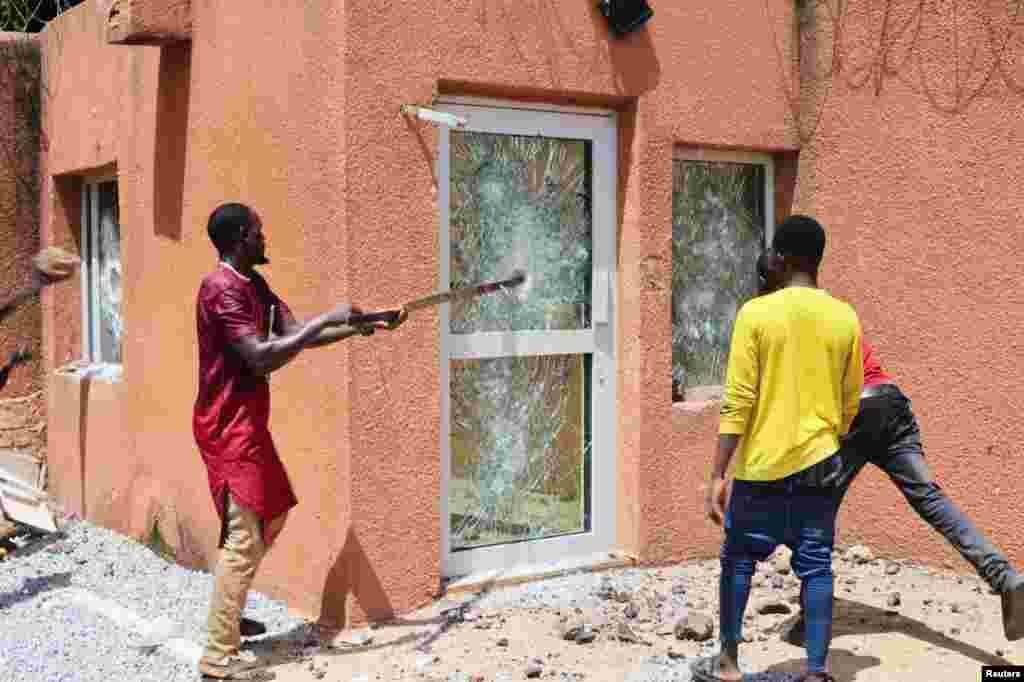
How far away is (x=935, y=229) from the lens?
5.85 meters

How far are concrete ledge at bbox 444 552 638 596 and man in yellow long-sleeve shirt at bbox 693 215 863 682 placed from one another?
61.6 inches

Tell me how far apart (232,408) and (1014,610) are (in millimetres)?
3092

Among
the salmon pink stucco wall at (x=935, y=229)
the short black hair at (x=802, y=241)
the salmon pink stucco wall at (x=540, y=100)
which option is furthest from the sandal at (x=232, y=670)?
the salmon pink stucco wall at (x=935, y=229)

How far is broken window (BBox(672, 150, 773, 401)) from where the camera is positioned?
6.27m

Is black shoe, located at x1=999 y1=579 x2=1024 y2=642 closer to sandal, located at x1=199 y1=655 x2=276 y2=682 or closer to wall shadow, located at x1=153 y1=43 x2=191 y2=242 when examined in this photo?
sandal, located at x1=199 y1=655 x2=276 y2=682

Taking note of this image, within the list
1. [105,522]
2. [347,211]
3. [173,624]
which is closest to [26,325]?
[105,522]

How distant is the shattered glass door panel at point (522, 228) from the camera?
5.48 meters

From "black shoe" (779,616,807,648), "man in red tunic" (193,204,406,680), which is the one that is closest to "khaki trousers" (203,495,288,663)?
"man in red tunic" (193,204,406,680)

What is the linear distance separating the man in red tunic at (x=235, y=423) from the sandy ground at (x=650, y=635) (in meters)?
0.33

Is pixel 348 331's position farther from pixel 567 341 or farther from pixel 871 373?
pixel 871 373

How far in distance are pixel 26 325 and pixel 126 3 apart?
296 cm

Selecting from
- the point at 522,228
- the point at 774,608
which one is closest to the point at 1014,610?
the point at 774,608

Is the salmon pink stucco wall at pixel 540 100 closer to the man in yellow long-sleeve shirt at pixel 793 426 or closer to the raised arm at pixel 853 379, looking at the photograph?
the man in yellow long-sleeve shirt at pixel 793 426

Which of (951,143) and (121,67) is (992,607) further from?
(121,67)
